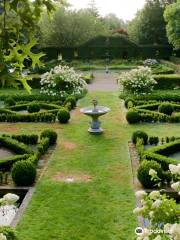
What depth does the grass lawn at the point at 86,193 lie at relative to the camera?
29.8ft

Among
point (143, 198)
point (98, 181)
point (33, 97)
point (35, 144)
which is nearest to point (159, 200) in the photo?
point (143, 198)

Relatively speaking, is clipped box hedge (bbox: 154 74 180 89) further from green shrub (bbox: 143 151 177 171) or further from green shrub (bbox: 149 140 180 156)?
green shrub (bbox: 143 151 177 171)

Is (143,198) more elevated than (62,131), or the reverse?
(143,198)

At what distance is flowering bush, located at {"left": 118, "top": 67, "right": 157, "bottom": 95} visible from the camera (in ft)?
84.0

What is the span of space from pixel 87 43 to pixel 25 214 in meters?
47.5

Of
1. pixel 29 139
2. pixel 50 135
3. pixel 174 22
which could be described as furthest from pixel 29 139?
pixel 174 22

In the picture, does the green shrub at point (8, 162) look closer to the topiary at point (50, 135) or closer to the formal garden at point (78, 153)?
the formal garden at point (78, 153)

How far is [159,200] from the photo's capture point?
4398 mm

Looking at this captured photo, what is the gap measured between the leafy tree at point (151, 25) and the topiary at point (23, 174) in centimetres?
4863

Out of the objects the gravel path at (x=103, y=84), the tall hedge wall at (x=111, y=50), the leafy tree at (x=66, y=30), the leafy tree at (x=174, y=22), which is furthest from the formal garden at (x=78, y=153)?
the leafy tree at (x=66, y=30)

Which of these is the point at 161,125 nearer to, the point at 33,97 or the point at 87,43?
the point at 33,97

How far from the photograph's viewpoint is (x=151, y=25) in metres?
58.1

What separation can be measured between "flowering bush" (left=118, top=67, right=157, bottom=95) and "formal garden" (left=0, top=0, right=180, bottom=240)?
59 mm

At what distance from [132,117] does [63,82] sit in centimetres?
789
